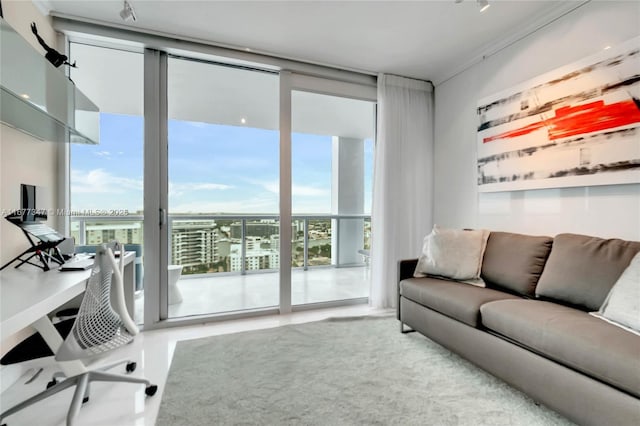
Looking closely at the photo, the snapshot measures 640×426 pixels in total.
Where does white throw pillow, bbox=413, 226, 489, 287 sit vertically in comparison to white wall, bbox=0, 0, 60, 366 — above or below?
below

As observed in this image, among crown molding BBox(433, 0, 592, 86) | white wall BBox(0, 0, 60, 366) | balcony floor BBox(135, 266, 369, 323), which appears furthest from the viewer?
balcony floor BBox(135, 266, 369, 323)

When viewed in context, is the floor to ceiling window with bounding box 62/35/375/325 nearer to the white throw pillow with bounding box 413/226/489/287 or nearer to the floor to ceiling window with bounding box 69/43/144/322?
the floor to ceiling window with bounding box 69/43/144/322

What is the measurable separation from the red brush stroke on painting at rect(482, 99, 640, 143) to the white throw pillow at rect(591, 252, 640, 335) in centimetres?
90

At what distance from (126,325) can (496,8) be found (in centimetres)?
329

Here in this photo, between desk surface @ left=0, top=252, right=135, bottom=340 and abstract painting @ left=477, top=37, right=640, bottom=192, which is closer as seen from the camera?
desk surface @ left=0, top=252, right=135, bottom=340

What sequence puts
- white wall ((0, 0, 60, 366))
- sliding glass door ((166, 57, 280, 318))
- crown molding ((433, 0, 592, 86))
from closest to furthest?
1. white wall ((0, 0, 60, 366))
2. crown molding ((433, 0, 592, 86))
3. sliding glass door ((166, 57, 280, 318))

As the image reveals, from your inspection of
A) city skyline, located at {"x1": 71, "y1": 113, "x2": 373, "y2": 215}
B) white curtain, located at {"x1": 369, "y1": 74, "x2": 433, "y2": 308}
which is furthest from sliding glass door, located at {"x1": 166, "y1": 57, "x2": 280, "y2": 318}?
white curtain, located at {"x1": 369, "y1": 74, "x2": 433, "y2": 308}

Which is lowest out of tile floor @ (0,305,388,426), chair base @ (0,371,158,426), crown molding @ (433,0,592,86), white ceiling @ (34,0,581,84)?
tile floor @ (0,305,388,426)

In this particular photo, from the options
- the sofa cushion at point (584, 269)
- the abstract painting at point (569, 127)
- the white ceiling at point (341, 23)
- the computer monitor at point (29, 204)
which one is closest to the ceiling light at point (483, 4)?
the white ceiling at point (341, 23)

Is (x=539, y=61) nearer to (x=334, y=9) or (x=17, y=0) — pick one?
(x=334, y=9)

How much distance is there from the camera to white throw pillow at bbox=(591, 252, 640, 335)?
4.69 feet

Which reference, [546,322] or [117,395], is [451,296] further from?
[117,395]

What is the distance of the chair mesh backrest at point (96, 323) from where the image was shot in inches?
55.4

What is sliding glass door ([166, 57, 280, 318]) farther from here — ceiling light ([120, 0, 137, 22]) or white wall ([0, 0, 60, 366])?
white wall ([0, 0, 60, 366])
